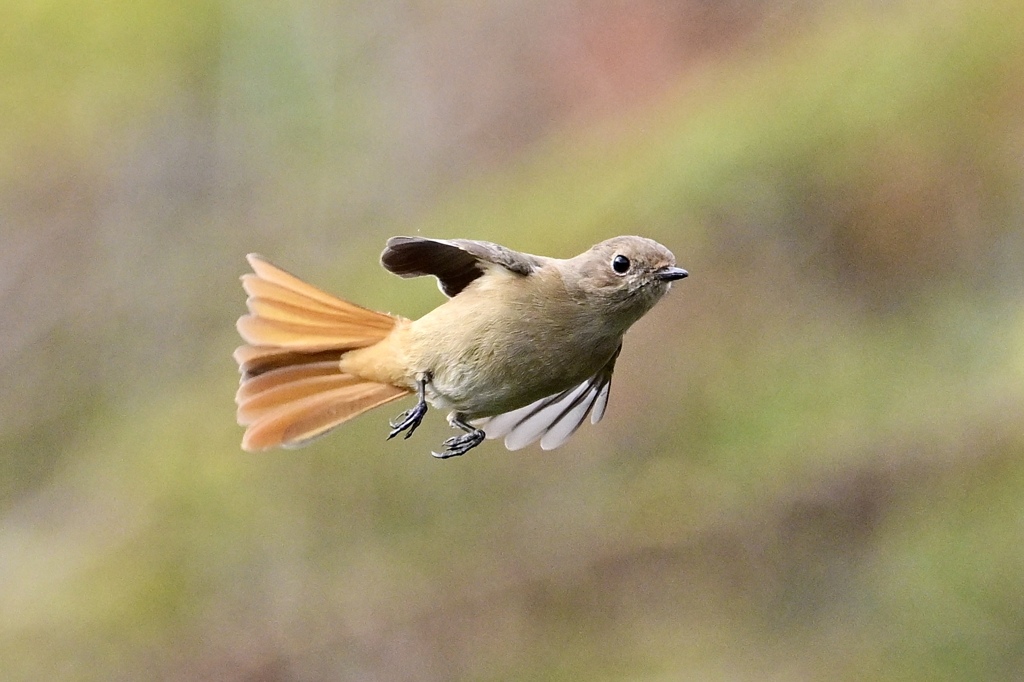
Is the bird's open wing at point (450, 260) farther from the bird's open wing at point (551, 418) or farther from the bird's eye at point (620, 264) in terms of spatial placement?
the bird's open wing at point (551, 418)

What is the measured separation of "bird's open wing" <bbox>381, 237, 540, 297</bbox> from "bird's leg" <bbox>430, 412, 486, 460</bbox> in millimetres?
341

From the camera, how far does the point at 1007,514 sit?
16.7ft

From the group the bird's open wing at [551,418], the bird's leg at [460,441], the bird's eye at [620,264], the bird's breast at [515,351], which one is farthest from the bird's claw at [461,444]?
the bird's eye at [620,264]

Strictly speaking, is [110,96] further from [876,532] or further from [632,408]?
[876,532]

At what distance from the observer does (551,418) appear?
370 cm

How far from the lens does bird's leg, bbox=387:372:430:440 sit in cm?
303

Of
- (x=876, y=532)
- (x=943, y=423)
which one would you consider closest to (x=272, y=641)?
(x=876, y=532)

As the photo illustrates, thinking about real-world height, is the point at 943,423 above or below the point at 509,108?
below

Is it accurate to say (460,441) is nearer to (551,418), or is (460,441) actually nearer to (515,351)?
(515,351)

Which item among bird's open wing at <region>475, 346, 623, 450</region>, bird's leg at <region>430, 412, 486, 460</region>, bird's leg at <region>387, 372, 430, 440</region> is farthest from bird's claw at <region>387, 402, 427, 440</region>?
bird's open wing at <region>475, 346, 623, 450</region>

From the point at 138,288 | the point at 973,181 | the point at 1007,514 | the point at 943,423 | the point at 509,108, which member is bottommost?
the point at 1007,514

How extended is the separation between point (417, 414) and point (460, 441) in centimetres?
24

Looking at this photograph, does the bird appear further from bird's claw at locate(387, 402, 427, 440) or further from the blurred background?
the blurred background

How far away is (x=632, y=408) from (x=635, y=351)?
0.29m
